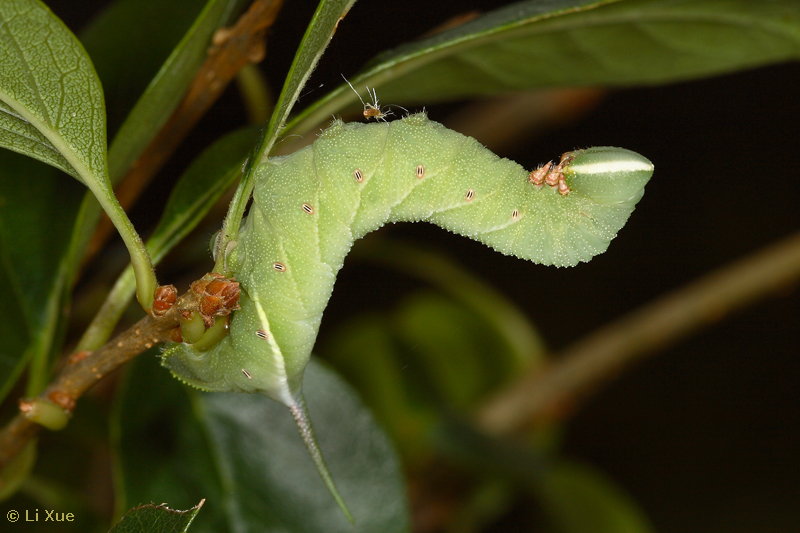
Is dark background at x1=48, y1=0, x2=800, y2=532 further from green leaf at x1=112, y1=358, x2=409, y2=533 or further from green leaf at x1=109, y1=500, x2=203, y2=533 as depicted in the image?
green leaf at x1=109, y1=500, x2=203, y2=533

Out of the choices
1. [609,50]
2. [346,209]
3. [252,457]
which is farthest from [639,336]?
[346,209]

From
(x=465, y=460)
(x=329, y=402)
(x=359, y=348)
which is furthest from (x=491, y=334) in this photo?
(x=329, y=402)

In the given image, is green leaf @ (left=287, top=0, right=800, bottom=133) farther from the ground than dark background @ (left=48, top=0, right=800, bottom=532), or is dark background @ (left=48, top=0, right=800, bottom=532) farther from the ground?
green leaf @ (left=287, top=0, right=800, bottom=133)

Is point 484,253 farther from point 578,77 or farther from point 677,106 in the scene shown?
point 578,77

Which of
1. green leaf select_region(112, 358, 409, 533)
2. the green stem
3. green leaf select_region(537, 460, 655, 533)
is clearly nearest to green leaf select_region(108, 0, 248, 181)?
the green stem

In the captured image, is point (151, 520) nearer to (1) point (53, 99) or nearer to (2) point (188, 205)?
(2) point (188, 205)

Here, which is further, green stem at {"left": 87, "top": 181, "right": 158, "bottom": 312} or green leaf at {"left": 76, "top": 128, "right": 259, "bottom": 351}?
green leaf at {"left": 76, "top": 128, "right": 259, "bottom": 351}
